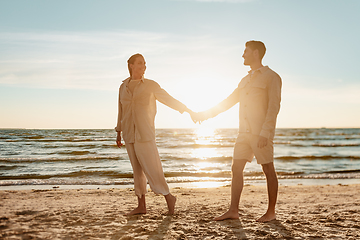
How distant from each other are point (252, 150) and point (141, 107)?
1.60 meters

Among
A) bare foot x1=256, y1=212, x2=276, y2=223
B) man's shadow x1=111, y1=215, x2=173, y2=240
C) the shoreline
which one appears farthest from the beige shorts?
the shoreline

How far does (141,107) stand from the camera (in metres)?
3.99

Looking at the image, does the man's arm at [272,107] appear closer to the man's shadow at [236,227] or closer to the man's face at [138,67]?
the man's shadow at [236,227]

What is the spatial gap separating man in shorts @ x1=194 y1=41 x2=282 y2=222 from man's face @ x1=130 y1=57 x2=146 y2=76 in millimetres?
1401

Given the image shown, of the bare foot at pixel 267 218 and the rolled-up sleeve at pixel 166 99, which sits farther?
the rolled-up sleeve at pixel 166 99

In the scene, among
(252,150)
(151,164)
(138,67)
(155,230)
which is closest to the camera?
(155,230)

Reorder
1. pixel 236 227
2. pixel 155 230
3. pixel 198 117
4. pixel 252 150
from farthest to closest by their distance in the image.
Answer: pixel 198 117, pixel 252 150, pixel 236 227, pixel 155 230

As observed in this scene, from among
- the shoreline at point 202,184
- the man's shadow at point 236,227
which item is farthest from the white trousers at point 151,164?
the shoreline at point 202,184

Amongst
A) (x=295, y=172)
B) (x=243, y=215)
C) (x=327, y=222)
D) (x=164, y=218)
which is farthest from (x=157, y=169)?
(x=295, y=172)

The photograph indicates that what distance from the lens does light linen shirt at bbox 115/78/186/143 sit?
12.9 feet

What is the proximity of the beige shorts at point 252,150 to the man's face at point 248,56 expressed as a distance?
97 centimetres

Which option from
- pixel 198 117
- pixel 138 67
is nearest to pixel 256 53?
pixel 198 117

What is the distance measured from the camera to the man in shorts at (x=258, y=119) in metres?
3.55

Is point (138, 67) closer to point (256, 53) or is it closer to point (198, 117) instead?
point (198, 117)
